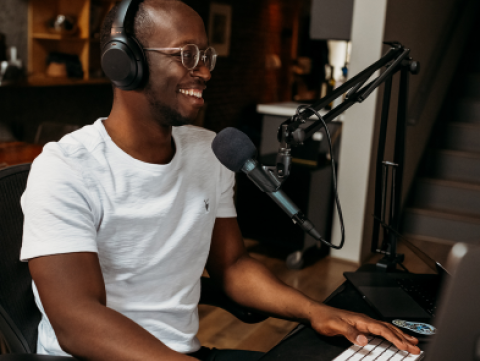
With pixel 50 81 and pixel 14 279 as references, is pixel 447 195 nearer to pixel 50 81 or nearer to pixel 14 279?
pixel 50 81

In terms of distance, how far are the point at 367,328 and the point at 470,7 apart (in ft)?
15.0

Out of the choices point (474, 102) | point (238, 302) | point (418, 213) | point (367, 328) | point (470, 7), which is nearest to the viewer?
point (367, 328)

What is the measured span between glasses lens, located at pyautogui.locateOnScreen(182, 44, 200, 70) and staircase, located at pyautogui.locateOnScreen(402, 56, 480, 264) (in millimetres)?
2900

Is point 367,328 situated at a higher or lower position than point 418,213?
higher

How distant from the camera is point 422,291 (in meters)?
1.11

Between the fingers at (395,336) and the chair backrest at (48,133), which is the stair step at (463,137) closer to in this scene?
the chair backrest at (48,133)

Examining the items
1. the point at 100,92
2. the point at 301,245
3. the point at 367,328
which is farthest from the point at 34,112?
the point at 367,328

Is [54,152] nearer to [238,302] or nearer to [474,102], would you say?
[238,302]

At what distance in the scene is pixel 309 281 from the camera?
10.5 feet

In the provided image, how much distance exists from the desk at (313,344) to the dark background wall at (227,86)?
131 inches

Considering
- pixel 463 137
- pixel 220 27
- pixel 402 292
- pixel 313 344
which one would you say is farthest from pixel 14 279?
pixel 220 27

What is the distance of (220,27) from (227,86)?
730mm

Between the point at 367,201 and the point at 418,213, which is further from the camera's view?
the point at 418,213

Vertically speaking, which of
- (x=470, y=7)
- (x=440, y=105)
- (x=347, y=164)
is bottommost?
(x=347, y=164)
